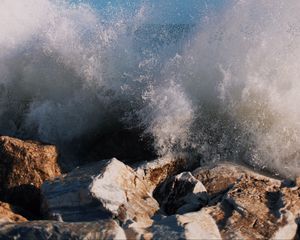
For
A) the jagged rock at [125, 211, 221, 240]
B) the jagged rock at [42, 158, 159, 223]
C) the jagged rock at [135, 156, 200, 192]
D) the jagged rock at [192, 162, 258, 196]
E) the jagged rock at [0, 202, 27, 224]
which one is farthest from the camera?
the jagged rock at [135, 156, 200, 192]

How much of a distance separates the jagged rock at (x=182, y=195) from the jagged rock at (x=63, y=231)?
1156 millimetres

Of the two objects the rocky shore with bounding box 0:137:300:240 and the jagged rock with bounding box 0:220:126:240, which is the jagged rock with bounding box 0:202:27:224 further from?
the jagged rock with bounding box 0:220:126:240

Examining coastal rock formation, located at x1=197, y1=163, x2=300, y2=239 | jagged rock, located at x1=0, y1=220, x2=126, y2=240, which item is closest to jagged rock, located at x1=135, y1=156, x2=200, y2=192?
coastal rock formation, located at x1=197, y1=163, x2=300, y2=239

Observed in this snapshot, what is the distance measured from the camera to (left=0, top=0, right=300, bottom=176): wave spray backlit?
666cm

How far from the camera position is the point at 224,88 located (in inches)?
275

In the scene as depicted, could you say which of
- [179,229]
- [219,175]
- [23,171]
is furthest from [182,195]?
[23,171]

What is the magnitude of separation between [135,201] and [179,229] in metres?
1.00

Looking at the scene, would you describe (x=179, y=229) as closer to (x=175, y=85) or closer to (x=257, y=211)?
(x=257, y=211)

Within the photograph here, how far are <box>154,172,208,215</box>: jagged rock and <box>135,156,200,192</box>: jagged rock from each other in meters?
0.36

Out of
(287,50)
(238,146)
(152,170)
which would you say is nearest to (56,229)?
(152,170)

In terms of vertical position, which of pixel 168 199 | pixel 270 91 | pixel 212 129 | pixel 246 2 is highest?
pixel 246 2

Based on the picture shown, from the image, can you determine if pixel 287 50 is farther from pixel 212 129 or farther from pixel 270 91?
pixel 212 129

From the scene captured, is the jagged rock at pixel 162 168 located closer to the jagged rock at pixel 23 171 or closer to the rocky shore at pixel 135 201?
the rocky shore at pixel 135 201

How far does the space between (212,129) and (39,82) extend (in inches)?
109
